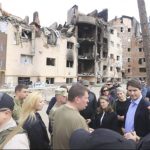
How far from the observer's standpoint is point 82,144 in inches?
71.7

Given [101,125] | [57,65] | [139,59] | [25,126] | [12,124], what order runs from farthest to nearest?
[139,59] → [57,65] → [101,125] → [25,126] → [12,124]

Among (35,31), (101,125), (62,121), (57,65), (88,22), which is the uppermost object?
(88,22)

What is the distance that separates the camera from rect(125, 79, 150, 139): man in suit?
4.39 meters

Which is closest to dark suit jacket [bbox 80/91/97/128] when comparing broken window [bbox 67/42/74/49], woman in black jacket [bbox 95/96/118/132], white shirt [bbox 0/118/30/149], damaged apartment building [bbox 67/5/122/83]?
woman in black jacket [bbox 95/96/118/132]

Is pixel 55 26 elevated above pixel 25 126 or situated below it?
above

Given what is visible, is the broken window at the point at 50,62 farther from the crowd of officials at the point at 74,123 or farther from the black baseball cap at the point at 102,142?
the black baseball cap at the point at 102,142

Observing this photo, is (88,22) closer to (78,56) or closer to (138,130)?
(78,56)

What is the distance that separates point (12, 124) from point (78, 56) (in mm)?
45775

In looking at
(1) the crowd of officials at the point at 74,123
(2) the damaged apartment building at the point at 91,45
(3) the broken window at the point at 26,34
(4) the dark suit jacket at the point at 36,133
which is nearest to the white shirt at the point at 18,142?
(1) the crowd of officials at the point at 74,123

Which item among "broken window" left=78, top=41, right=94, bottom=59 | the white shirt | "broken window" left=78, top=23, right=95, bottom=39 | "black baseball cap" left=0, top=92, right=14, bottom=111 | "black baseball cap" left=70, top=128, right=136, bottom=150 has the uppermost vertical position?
"broken window" left=78, top=23, right=95, bottom=39

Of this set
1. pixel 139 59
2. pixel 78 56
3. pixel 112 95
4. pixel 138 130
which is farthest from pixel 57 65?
pixel 138 130

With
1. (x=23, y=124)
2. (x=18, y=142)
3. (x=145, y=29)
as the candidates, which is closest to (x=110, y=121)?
(x=23, y=124)

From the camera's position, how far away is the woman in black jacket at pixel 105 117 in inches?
215

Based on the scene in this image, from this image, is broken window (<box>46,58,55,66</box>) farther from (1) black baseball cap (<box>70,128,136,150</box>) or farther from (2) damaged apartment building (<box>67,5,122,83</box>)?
(1) black baseball cap (<box>70,128,136,150</box>)
